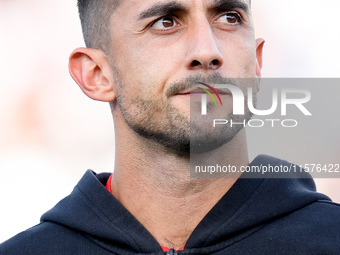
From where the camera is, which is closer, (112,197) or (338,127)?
(112,197)

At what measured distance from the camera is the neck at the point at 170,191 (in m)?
3.39

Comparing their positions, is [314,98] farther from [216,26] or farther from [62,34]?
[216,26]

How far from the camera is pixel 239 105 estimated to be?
3.34 metres

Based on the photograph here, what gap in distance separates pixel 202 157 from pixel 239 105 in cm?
29

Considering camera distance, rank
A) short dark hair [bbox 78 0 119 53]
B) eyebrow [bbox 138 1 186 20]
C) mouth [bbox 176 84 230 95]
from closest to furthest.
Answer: mouth [bbox 176 84 230 95] < eyebrow [bbox 138 1 186 20] < short dark hair [bbox 78 0 119 53]

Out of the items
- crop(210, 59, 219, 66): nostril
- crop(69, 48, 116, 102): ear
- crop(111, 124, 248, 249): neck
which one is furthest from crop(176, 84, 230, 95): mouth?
crop(69, 48, 116, 102): ear

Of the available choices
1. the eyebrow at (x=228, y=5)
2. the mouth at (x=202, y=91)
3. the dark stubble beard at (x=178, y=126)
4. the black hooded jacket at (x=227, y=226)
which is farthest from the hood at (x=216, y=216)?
the eyebrow at (x=228, y=5)

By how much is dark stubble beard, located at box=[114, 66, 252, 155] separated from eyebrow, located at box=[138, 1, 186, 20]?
365mm

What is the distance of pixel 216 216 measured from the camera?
3.33m

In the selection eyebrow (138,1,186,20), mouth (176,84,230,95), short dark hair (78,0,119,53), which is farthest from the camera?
short dark hair (78,0,119,53)

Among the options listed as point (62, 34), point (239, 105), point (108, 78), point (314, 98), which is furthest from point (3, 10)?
point (239, 105)

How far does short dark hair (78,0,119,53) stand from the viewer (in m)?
3.65

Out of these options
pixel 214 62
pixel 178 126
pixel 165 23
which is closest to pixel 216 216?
pixel 178 126

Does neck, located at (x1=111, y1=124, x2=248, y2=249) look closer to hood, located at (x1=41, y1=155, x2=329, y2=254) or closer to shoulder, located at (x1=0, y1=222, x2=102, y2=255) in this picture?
hood, located at (x1=41, y1=155, x2=329, y2=254)
